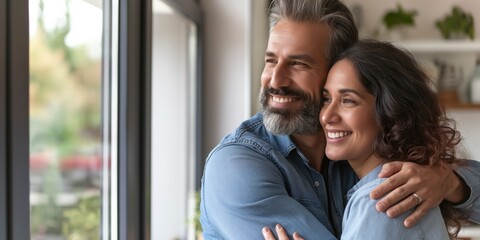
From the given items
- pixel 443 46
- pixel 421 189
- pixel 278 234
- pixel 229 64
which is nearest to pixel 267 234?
pixel 278 234

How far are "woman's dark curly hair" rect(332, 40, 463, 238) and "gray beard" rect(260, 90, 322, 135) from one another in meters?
0.19

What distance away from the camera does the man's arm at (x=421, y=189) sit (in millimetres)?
1326

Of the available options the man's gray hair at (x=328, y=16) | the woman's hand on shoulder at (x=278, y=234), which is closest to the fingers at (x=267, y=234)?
the woman's hand on shoulder at (x=278, y=234)

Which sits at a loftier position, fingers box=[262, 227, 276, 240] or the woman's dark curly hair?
the woman's dark curly hair

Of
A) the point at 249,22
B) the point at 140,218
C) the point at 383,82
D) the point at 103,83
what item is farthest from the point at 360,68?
the point at 249,22

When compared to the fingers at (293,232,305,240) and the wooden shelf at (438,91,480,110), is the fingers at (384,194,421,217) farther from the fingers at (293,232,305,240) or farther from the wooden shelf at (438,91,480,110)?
the wooden shelf at (438,91,480,110)

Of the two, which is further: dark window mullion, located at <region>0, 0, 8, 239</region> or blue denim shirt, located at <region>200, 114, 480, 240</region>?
blue denim shirt, located at <region>200, 114, 480, 240</region>

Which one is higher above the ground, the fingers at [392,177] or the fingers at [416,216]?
the fingers at [392,177]

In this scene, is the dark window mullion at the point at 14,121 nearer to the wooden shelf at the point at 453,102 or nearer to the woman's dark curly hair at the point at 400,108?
the woman's dark curly hair at the point at 400,108

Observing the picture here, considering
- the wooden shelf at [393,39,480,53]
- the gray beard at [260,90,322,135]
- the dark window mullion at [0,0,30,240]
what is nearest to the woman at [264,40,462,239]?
the gray beard at [260,90,322,135]

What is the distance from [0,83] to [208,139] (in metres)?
2.43

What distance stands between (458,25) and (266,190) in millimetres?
3120

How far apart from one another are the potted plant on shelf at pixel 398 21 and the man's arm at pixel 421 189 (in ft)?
8.91

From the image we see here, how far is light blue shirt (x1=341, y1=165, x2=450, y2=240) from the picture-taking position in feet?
4.25
